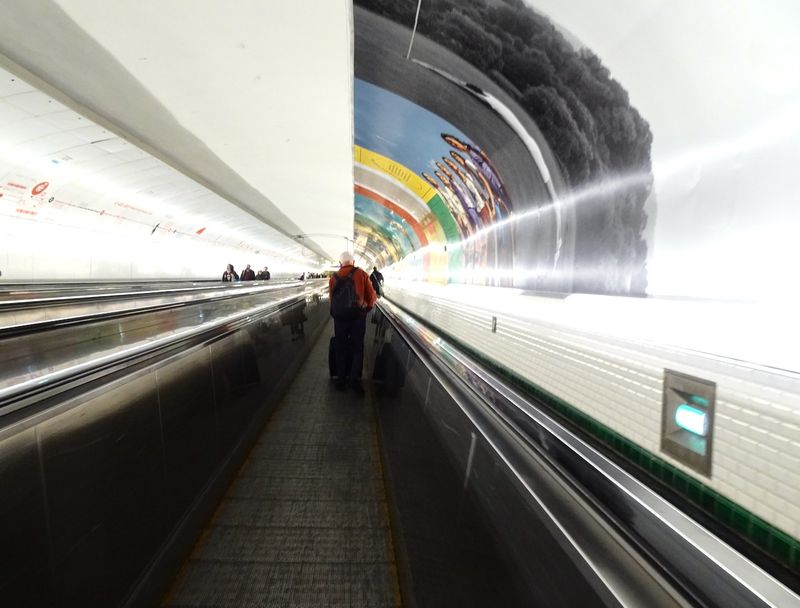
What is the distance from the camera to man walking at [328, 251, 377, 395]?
507cm

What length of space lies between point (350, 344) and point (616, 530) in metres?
4.61

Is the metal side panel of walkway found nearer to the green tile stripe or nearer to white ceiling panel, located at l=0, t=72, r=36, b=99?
the green tile stripe

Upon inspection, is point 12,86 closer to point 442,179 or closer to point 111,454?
point 111,454

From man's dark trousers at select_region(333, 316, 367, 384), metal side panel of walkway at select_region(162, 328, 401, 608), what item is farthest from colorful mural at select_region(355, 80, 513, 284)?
metal side panel of walkway at select_region(162, 328, 401, 608)

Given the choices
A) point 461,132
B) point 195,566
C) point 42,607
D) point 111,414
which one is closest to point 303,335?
point 461,132

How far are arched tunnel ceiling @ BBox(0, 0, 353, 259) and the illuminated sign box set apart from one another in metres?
3.03

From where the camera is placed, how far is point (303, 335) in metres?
7.25

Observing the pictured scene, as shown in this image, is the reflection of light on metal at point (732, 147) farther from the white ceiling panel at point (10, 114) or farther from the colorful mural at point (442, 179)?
the white ceiling panel at point (10, 114)

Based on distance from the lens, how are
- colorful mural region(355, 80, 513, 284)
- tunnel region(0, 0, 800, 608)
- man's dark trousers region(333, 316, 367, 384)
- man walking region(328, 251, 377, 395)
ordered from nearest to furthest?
tunnel region(0, 0, 800, 608)
colorful mural region(355, 80, 513, 284)
man walking region(328, 251, 377, 395)
man's dark trousers region(333, 316, 367, 384)

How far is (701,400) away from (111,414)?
7.46 feet

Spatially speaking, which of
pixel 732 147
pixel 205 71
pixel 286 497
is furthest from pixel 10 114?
pixel 732 147

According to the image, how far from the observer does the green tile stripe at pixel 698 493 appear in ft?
3.54

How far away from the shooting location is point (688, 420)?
4.62ft

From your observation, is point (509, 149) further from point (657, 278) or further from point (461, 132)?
point (657, 278)
